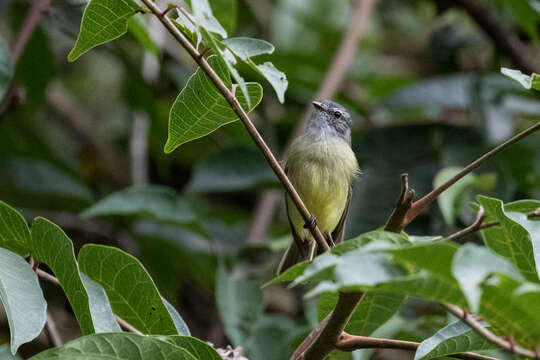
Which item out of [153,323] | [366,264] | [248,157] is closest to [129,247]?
[248,157]

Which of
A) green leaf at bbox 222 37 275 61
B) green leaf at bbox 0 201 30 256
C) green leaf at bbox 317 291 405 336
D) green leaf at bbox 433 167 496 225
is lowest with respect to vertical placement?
green leaf at bbox 433 167 496 225

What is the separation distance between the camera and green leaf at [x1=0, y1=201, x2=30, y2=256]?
1943 millimetres

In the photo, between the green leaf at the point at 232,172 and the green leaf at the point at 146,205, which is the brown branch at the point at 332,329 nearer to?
the green leaf at the point at 146,205

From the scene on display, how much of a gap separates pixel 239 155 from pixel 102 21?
2.74 m

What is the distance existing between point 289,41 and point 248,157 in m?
1.56

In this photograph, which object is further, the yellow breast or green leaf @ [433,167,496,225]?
the yellow breast

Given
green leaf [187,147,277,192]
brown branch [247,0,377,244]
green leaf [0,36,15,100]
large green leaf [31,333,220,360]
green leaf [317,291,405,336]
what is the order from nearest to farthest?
large green leaf [31,333,220,360] < green leaf [317,291,405,336] < green leaf [0,36,15,100] < green leaf [187,147,277,192] < brown branch [247,0,377,244]

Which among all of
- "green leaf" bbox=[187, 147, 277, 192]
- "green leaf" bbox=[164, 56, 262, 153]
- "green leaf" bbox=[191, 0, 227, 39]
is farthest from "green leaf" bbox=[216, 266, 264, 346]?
"green leaf" bbox=[191, 0, 227, 39]

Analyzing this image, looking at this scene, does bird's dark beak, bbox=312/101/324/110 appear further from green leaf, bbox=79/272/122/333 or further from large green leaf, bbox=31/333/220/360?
large green leaf, bbox=31/333/220/360

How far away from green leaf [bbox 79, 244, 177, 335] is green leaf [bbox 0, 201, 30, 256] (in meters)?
0.16

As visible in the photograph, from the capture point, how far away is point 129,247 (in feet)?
15.6

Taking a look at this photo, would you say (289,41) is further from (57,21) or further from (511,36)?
(57,21)

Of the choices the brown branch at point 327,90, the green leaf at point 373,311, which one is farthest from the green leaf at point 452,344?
the brown branch at point 327,90

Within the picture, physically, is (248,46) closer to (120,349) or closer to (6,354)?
(120,349)
